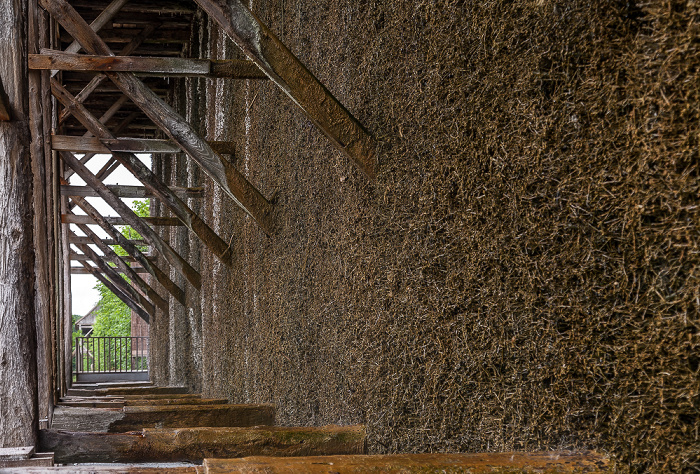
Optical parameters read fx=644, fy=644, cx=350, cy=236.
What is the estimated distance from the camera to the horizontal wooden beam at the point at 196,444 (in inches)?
83.1

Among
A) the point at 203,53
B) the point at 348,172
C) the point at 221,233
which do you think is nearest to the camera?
the point at 348,172

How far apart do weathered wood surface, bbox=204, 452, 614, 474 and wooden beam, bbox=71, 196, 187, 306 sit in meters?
6.73

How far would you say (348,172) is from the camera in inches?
102

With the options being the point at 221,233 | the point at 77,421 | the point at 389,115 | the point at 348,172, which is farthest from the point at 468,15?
the point at 221,233

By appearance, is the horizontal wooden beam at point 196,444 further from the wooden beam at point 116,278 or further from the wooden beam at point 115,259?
the wooden beam at point 116,278

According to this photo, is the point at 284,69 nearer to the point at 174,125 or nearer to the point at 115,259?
the point at 174,125

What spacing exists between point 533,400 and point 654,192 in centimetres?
53

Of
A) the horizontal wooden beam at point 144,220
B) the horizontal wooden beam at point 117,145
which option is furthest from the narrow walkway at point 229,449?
the horizontal wooden beam at point 144,220

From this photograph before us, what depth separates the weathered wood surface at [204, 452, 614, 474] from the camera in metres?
1.18

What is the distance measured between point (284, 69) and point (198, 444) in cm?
140

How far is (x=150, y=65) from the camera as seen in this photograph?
3766 mm

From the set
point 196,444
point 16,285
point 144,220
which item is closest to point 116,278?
point 144,220

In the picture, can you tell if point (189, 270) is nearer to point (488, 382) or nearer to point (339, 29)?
point (339, 29)

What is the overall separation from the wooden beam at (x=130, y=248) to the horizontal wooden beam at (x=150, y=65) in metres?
3.95
